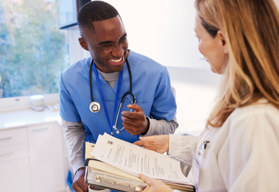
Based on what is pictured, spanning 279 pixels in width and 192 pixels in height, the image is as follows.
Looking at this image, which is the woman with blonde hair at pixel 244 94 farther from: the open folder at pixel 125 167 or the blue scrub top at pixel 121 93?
the blue scrub top at pixel 121 93

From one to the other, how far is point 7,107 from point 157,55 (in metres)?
1.71

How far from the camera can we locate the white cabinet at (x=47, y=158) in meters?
2.06

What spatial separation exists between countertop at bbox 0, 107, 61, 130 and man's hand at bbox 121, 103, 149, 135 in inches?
48.0

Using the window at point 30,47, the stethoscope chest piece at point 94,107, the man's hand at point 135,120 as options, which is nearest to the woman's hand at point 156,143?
the man's hand at point 135,120

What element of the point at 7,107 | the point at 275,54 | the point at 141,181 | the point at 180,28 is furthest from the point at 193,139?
the point at 7,107

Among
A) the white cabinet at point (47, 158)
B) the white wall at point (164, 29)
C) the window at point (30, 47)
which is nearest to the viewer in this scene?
the white wall at point (164, 29)

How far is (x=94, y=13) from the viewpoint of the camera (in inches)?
40.5

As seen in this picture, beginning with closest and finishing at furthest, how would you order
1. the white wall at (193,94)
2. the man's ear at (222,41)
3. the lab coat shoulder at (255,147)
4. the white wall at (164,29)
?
the lab coat shoulder at (255,147) < the man's ear at (222,41) < the white wall at (164,29) < the white wall at (193,94)

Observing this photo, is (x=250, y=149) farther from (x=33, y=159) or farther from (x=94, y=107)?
(x=33, y=159)

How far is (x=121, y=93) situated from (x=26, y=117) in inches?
56.2

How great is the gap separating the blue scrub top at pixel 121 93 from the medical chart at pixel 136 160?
0.25m

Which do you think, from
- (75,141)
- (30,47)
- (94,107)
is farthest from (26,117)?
(94,107)

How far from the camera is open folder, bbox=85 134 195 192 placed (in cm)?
73

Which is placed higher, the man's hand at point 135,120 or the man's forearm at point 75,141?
the man's hand at point 135,120
